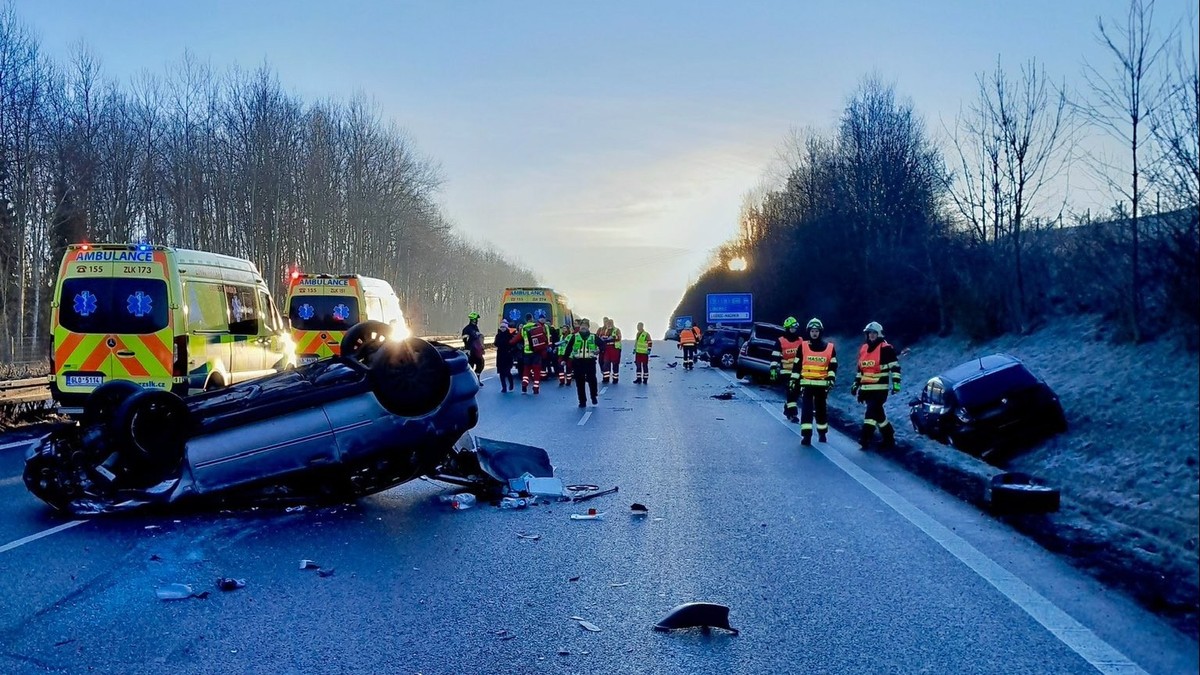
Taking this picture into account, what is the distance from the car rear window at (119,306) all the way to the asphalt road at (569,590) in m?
4.12

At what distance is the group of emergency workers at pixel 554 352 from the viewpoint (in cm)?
2004

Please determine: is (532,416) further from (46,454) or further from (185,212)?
(185,212)

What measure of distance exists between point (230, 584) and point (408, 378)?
272 cm

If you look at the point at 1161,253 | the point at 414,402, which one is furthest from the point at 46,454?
the point at 1161,253

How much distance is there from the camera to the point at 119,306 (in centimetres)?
1341

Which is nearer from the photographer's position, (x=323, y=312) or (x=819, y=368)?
(x=819, y=368)

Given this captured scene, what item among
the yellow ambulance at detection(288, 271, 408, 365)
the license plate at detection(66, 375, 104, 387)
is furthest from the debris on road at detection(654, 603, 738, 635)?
the yellow ambulance at detection(288, 271, 408, 365)

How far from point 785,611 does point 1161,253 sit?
3.72 meters

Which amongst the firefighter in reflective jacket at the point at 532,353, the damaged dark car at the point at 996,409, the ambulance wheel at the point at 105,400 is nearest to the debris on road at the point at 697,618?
the ambulance wheel at the point at 105,400

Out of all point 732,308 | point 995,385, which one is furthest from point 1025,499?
point 732,308

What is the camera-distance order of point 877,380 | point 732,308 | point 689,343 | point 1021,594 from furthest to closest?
point 732,308
point 689,343
point 877,380
point 1021,594

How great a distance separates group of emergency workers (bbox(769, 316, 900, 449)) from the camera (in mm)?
12812

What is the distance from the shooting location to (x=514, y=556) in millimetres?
6754

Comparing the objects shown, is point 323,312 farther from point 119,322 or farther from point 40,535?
point 40,535
